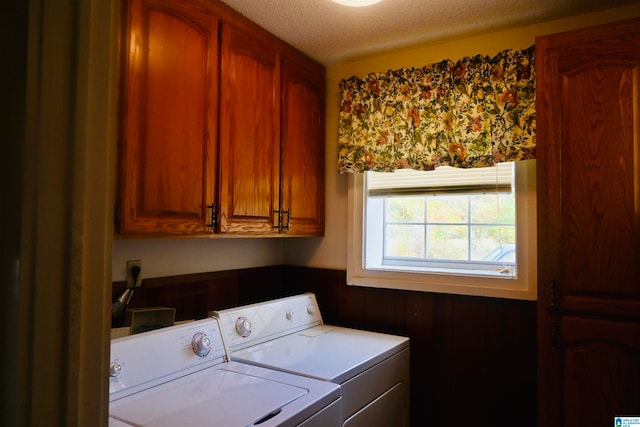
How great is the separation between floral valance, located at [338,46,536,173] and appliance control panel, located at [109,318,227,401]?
1.22m

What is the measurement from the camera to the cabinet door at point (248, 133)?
1.89 m

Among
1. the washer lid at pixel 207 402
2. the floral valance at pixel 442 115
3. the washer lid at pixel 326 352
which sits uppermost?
the floral valance at pixel 442 115

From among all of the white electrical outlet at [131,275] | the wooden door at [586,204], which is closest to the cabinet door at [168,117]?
the white electrical outlet at [131,275]

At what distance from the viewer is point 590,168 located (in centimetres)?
162

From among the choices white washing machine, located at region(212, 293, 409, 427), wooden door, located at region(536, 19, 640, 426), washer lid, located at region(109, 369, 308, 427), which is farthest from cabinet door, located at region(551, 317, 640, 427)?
washer lid, located at region(109, 369, 308, 427)

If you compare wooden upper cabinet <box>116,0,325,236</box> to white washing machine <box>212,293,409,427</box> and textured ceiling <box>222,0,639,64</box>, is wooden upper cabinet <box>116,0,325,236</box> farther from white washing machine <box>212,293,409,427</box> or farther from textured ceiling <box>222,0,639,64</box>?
white washing machine <box>212,293,409,427</box>

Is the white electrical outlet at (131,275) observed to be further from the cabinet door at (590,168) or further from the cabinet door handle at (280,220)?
the cabinet door at (590,168)

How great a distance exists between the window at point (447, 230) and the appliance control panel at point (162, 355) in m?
0.99

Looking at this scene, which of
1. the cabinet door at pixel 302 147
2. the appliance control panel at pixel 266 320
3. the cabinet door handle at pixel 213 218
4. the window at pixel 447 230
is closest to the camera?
the cabinet door handle at pixel 213 218

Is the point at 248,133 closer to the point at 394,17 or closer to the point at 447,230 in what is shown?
the point at 394,17

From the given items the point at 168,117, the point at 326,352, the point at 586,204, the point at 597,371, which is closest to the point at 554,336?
the point at 597,371

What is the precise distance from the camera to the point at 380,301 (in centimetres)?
243

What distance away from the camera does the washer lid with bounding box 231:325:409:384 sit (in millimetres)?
1720

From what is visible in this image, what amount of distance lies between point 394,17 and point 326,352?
162cm
